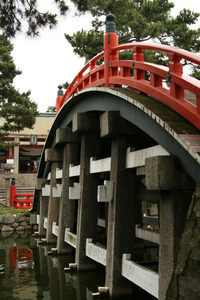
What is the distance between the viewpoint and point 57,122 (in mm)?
10688

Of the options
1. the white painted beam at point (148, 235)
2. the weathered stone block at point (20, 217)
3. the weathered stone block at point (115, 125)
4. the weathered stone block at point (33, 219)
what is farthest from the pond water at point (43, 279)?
the weathered stone block at point (20, 217)

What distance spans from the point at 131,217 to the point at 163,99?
2288 millimetres

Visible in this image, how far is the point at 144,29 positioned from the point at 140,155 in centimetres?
1237

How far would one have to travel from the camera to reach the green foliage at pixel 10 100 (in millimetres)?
22891

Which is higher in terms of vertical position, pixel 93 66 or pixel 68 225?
pixel 93 66

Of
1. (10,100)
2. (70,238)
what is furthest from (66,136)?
(10,100)

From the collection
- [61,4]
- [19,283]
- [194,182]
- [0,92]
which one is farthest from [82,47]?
[194,182]

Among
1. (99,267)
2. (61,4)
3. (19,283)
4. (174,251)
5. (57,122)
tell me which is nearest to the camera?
(174,251)

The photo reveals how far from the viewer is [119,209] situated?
6031mm

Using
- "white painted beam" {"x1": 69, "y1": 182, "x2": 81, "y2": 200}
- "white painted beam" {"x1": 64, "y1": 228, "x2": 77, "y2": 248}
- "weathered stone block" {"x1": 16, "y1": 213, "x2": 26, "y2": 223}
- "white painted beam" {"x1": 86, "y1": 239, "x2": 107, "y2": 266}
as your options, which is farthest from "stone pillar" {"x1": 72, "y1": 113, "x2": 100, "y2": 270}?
"weathered stone block" {"x1": 16, "y1": 213, "x2": 26, "y2": 223}

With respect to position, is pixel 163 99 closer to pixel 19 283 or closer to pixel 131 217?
pixel 131 217

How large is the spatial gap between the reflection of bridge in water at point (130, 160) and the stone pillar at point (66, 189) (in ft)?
0.09

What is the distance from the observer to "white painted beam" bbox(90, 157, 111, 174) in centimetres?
683

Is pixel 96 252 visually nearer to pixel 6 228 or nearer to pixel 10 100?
pixel 6 228
